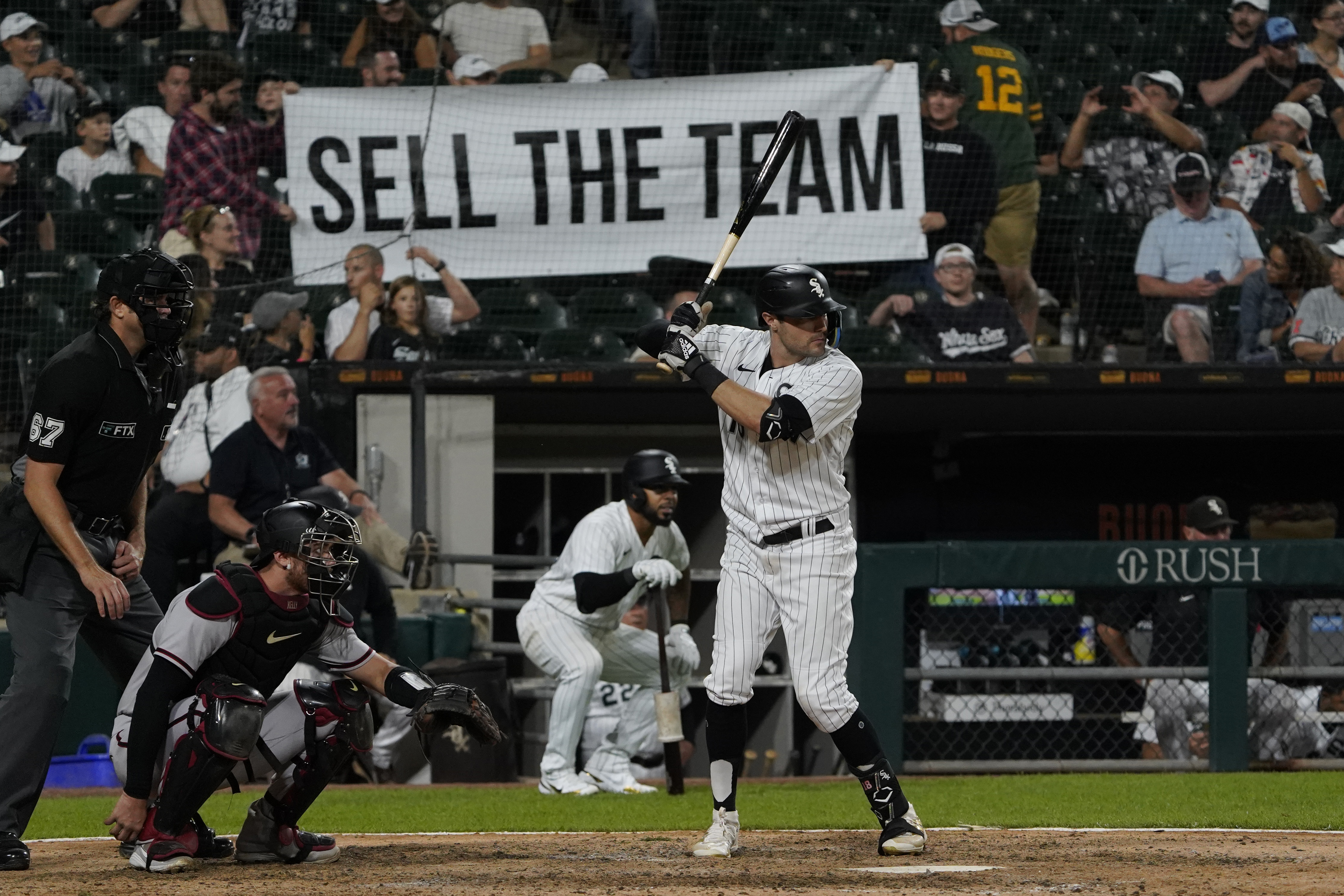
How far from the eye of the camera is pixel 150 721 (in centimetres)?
384

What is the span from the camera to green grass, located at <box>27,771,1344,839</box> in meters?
5.19

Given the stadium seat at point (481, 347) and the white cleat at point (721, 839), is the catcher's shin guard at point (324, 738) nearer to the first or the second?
the white cleat at point (721, 839)

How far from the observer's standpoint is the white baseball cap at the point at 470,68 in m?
9.70

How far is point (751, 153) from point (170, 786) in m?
5.95

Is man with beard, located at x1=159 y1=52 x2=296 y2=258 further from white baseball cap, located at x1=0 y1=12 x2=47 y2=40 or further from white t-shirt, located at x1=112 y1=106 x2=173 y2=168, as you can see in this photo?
white baseball cap, located at x1=0 y1=12 x2=47 y2=40

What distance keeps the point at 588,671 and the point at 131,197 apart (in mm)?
4310

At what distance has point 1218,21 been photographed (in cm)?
1083

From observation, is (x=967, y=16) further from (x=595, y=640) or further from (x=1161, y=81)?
(x=595, y=640)

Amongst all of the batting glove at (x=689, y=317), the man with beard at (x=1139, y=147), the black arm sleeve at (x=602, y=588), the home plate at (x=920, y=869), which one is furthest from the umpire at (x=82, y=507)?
the man with beard at (x=1139, y=147)

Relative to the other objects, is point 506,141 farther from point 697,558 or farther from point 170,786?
point 170,786

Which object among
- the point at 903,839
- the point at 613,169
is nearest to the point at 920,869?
the point at 903,839

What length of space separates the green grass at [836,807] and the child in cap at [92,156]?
417 centimetres

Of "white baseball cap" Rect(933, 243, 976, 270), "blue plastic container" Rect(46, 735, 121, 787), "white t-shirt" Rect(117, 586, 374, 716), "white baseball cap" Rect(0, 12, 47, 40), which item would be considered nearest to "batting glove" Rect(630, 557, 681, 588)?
"white t-shirt" Rect(117, 586, 374, 716)

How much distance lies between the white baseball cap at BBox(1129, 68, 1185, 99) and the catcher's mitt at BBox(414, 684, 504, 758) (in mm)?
7324
